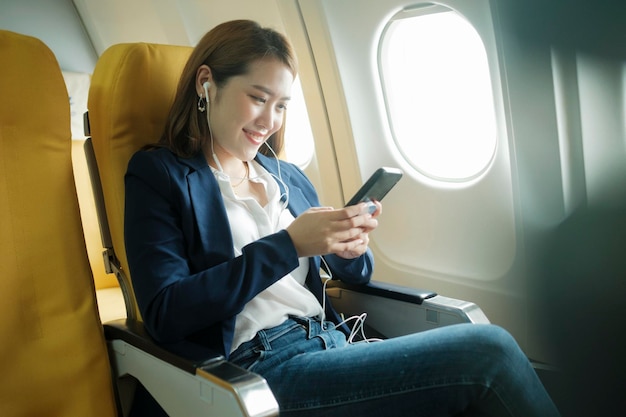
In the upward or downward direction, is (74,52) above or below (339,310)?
above

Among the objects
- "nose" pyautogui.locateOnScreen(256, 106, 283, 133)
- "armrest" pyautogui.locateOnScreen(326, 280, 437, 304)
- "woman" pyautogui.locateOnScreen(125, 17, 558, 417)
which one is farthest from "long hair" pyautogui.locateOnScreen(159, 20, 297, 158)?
"armrest" pyautogui.locateOnScreen(326, 280, 437, 304)

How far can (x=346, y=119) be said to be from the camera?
2.55 meters

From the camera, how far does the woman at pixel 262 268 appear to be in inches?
52.0

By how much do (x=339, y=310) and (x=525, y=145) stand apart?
80cm

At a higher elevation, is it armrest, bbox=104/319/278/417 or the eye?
the eye

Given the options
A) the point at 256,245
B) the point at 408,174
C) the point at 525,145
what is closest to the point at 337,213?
the point at 256,245

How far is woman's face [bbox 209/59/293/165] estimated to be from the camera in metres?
1.61

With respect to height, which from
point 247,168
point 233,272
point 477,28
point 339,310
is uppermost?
point 477,28

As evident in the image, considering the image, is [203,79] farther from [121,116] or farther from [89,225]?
[89,225]

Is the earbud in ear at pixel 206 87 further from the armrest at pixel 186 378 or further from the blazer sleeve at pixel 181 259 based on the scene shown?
the armrest at pixel 186 378

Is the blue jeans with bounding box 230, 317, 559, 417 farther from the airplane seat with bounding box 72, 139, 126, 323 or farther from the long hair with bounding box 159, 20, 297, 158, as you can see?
the airplane seat with bounding box 72, 139, 126, 323

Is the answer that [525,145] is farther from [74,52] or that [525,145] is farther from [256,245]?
[74,52]

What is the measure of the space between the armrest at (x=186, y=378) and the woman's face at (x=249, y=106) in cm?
54

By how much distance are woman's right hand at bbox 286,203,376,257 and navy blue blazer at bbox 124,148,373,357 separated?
3cm
